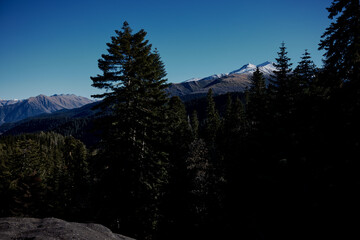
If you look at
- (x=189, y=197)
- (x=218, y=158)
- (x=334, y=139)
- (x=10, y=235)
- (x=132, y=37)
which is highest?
(x=132, y=37)

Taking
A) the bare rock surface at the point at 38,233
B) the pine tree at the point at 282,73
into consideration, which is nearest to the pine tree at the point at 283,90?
the pine tree at the point at 282,73

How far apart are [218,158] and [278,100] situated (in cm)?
1473

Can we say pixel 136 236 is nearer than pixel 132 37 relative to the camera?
No

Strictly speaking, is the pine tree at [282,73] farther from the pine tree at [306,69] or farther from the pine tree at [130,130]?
the pine tree at [130,130]

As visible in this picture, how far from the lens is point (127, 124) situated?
47.5ft

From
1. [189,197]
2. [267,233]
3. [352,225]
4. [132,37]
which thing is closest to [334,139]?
[352,225]

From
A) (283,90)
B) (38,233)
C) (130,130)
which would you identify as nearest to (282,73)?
(283,90)

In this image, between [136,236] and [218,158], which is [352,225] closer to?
[136,236]

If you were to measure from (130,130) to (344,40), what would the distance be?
54.9 ft

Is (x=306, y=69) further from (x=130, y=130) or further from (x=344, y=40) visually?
(x=130, y=130)

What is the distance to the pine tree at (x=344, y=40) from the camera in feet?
39.8

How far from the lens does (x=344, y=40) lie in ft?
42.5

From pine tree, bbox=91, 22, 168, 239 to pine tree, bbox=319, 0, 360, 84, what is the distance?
522 inches

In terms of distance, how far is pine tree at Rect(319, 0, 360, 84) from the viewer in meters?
12.1
